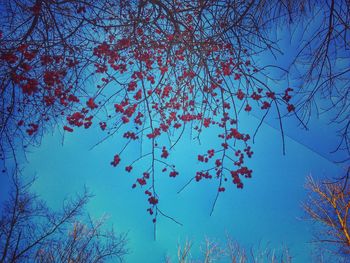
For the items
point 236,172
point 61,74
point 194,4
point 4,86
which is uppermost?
point 194,4

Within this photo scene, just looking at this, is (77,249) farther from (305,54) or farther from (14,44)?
(305,54)

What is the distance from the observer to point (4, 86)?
2797 millimetres

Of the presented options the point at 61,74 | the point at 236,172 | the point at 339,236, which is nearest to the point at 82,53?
the point at 61,74

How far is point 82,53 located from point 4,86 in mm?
1177

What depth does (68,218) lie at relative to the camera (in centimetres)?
1080

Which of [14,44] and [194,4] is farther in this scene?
[194,4]

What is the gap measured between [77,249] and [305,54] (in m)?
10.9

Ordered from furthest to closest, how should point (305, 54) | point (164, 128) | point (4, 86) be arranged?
point (164, 128) < point (305, 54) < point (4, 86)

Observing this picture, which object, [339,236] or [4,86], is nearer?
[4,86]

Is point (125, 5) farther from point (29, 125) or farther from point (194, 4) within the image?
point (29, 125)

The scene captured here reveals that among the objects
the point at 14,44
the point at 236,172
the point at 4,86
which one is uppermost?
the point at 14,44

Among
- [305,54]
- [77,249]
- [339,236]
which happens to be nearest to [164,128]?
[305,54]

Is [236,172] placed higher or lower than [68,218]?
lower

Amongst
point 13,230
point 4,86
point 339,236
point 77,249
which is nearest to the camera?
point 4,86
